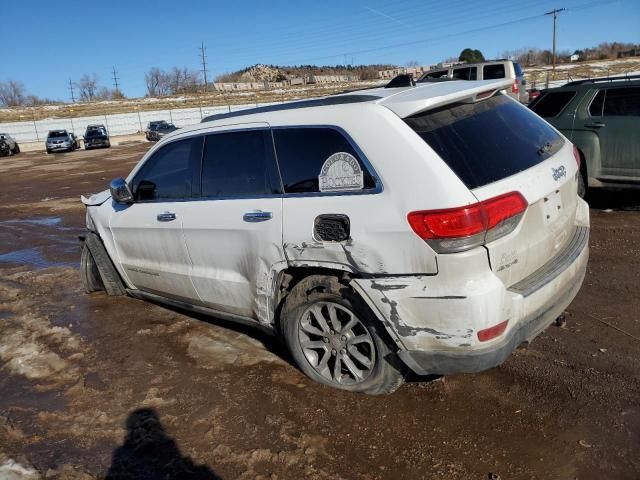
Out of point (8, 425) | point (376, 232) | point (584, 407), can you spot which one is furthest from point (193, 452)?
point (584, 407)

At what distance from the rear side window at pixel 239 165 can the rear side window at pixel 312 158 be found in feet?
0.32

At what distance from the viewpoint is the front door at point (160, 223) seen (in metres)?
4.11

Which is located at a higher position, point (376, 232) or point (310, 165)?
point (310, 165)

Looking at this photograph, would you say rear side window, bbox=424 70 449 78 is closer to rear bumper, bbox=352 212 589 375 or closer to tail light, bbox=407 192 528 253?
rear bumper, bbox=352 212 589 375

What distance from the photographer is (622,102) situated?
23.2 ft

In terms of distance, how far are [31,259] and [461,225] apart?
22.7 feet

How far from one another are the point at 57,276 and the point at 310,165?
466cm

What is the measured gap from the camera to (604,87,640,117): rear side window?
22.9ft

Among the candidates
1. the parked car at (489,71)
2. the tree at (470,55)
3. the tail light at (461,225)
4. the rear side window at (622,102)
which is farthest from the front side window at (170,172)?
the tree at (470,55)

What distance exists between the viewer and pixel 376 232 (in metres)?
2.84

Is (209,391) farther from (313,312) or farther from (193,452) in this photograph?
(313,312)

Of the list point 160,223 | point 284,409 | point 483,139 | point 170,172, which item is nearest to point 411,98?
point 483,139

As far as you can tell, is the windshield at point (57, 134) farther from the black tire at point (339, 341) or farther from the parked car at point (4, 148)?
the black tire at point (339, 341)

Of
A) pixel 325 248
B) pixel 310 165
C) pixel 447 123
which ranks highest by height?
pixel 447 123
